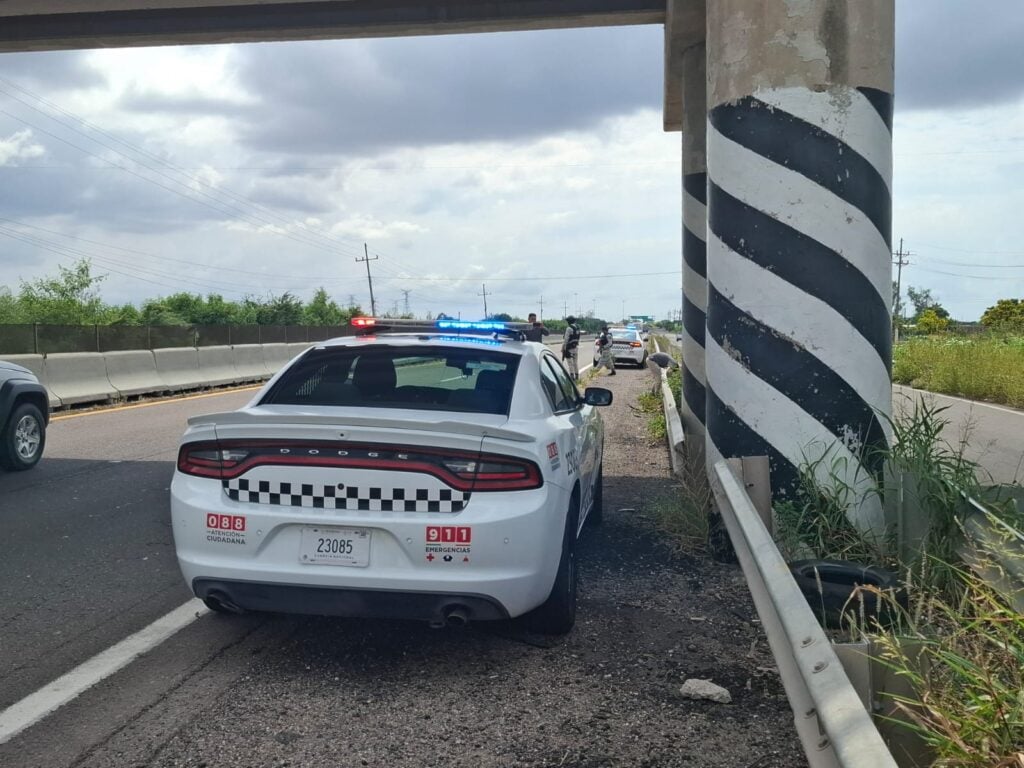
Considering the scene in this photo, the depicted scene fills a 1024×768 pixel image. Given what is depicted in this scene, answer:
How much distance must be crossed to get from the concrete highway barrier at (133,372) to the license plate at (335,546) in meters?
15.8

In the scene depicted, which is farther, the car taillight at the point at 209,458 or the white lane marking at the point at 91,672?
the car taillight at the point at 209,458

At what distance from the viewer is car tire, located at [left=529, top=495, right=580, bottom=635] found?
187 inches

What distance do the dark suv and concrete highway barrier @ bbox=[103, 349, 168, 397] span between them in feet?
28.6

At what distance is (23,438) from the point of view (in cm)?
1008

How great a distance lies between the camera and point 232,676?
4.36m

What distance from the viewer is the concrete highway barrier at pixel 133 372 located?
18.8m

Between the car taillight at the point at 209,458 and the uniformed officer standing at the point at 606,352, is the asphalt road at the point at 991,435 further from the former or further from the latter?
the uniformed officer standing at the point at 606,352

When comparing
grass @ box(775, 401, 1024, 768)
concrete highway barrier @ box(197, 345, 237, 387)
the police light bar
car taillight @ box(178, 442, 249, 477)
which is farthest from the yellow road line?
grass @ box(775, 401, 1024, 768)

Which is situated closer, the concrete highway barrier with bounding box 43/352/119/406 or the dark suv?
the dark suv

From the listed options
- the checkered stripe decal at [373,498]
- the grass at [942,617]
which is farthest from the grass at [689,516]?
the checkered stripe decal at [373,498]

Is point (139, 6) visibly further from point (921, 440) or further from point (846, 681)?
point (846, 681)

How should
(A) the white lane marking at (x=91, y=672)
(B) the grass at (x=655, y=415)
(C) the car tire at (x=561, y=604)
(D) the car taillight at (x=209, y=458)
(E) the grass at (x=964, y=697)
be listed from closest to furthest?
(E) the grass at (x=964, y=697)
(A) the white lane marking at (x=91, y=672)
(D) the car taillight at (x=209, y=458)
(C) the car tire at (x=561, y=604)
(B) the grass at (x=655, y=415)

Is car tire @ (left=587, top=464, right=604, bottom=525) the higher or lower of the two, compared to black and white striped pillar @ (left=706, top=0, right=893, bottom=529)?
lower

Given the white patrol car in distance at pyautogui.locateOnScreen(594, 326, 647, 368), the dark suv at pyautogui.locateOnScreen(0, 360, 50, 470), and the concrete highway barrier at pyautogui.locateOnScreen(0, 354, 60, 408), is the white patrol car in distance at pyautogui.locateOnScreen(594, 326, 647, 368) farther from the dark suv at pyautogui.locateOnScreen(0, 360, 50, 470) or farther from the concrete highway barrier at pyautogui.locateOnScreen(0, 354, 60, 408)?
the dark suv at pyautogui.locateOnScreen(0, 360, 50, 470)
